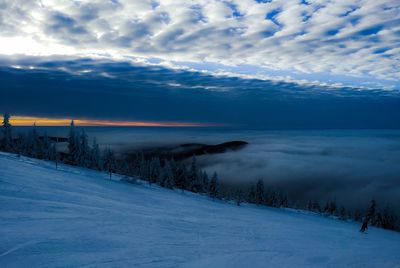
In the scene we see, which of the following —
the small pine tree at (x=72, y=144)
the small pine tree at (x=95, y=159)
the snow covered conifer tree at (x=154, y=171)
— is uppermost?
the small pine tree at (x=72, y=144)

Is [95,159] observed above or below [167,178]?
above

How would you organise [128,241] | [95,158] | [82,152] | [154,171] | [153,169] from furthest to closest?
[153,169]
[154,171]
[95,158]
[82,152]
[128,241]

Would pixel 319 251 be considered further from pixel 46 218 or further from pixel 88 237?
pixel 46 218

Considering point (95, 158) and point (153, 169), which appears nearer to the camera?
point (95, 158)

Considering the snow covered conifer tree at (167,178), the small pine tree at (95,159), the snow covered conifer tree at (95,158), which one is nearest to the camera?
the snow covered conifer tree at (167,178)

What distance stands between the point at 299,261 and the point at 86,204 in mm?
10429

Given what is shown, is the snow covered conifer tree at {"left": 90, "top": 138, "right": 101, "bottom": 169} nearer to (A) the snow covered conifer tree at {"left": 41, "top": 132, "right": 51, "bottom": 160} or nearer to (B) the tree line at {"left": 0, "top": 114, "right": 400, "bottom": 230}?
(B) the tree line at {"left": 0, "top": 114, "right": 400, "bottom": 230}

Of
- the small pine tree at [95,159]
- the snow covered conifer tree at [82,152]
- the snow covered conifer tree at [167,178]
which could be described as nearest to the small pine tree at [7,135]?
the snow covered conifer tree at [82,152]

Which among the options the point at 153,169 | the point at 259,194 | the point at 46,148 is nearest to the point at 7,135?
the point at 46,148

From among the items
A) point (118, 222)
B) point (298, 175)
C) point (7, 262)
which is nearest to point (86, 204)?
point (118, 222)

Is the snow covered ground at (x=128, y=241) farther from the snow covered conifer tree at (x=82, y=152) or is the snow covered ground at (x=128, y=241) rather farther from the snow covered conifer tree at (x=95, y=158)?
the snow covered conifer tree at (x=95, y=158)

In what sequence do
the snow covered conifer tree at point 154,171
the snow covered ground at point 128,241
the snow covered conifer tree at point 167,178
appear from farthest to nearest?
→ the snow covered conifer tree at point 154,171
the snow covered conifer tree at point 167,178
the snow covered ground at point 128,241

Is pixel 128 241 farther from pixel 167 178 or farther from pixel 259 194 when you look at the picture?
pixel 259 194

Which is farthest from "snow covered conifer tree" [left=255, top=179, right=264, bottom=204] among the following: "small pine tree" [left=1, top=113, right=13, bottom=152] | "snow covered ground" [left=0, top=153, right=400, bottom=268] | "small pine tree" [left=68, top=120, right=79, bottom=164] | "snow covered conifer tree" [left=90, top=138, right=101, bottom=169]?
"small pine tree" [left=1, top=113, right=13, bottom=152]
